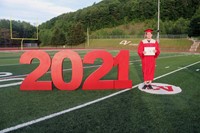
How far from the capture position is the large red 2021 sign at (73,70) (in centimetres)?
614

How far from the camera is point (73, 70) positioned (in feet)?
20.5

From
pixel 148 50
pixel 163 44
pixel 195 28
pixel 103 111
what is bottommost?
pixel 103 111

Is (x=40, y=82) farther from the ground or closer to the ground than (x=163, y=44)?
closer to the ground

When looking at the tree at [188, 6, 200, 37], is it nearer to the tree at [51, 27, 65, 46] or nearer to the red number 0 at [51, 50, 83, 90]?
the tree at [51, 27, 65, 46]

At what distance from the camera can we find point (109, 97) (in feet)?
17.5

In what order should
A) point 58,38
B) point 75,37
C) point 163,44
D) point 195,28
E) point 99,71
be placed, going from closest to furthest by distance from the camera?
point 99,71, point 163,44, point 195,28, point 58,38, point 75,37

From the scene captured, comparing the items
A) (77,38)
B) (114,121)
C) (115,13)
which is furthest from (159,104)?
(115,13)

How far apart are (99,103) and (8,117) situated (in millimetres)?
1763

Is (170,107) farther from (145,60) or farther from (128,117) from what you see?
(145,60)

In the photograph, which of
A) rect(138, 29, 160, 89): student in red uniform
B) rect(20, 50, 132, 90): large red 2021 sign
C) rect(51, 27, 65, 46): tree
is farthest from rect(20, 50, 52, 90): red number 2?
rect(51, 27, 65, 46): tree

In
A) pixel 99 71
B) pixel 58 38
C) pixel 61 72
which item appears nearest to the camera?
pixel 61 72

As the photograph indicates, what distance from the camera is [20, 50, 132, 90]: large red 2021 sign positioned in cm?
614

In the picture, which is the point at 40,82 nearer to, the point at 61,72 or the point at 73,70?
the point at 61,72


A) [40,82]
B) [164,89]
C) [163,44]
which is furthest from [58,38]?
[164,89]
